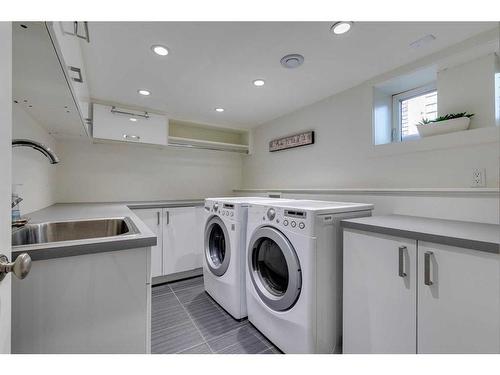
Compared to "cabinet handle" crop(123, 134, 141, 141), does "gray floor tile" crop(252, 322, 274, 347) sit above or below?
below

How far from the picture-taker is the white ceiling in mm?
1307

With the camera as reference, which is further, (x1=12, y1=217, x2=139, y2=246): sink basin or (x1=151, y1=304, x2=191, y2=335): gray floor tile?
(x1=151, y1=304, x2=191, y2=335): gray floor tile

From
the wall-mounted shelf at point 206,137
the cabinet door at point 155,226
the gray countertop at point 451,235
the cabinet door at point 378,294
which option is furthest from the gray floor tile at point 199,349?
the wall-mounted shelf at point 206,137

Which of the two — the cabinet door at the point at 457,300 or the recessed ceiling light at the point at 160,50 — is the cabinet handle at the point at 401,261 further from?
the recessed ceiling light at the point at 160,50

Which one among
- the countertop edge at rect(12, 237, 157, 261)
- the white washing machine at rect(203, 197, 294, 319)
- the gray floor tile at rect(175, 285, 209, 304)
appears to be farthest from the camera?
the gray floor tile at rect(175, 285, 209, 304)

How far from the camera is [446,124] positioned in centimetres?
147

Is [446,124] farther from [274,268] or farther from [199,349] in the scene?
[199,349]

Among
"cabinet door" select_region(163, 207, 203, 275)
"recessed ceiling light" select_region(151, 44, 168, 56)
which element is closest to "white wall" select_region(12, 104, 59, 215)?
"recessed ceiling light" select_region(151, 44, 168, 56)

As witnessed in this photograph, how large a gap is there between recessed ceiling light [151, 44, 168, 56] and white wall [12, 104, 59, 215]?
93 centimetres

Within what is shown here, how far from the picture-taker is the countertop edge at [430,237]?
81 centimetres

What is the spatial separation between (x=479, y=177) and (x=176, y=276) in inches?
110

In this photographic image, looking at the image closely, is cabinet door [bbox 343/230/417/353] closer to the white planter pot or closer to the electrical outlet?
the electrical outlet

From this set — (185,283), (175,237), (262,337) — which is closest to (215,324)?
(262,337)

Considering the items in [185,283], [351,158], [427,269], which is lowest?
[185,283]
